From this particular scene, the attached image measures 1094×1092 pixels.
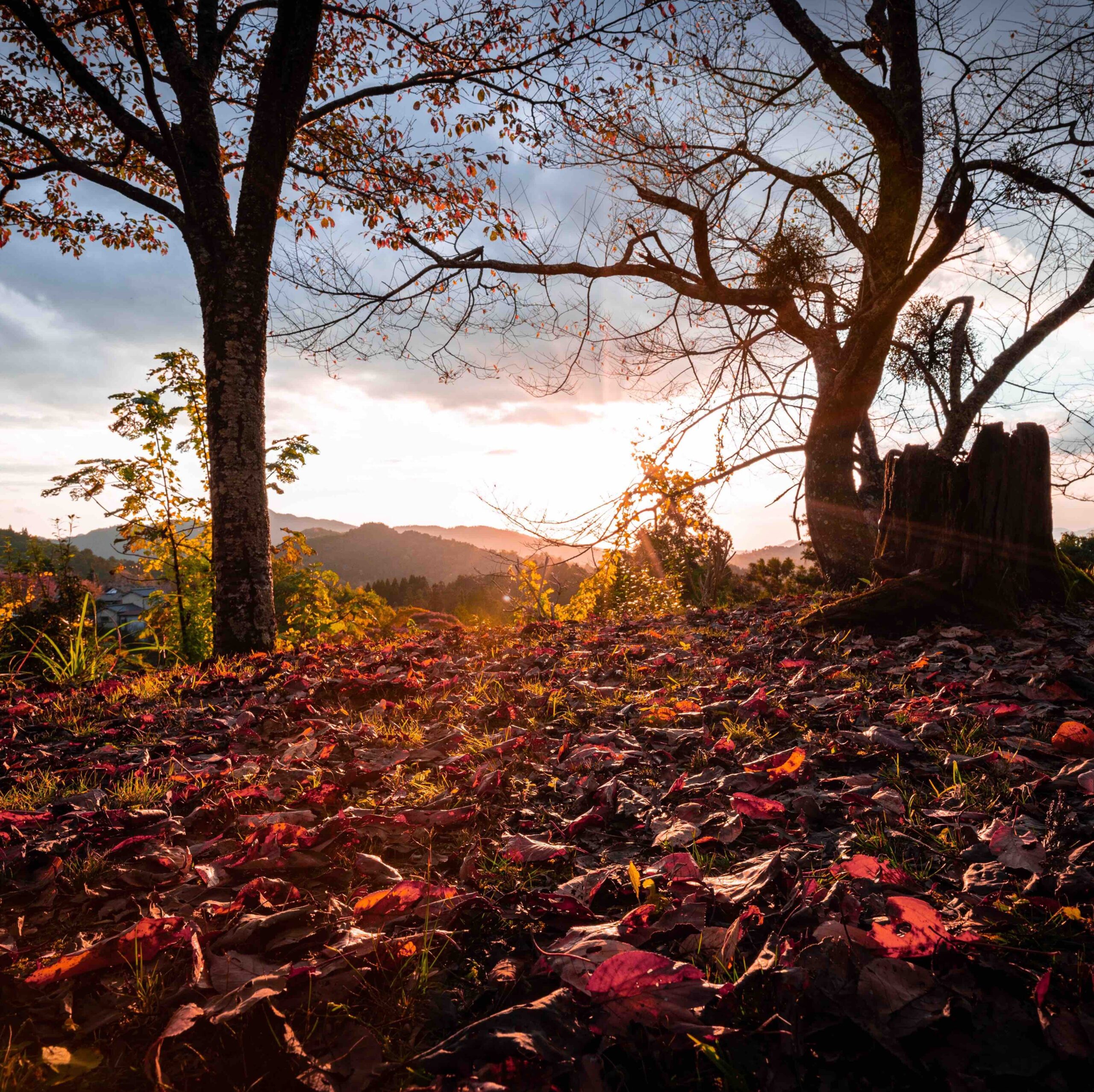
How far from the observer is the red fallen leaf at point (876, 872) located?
131 centimetres

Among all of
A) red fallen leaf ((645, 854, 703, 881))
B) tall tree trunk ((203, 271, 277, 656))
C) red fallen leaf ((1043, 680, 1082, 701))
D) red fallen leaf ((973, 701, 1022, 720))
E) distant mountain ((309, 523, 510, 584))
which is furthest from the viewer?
distant mountain ((309, 523, 510, 584))

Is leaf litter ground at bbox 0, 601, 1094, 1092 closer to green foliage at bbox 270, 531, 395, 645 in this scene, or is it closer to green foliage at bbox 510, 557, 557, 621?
green foliage at bbox 510, 557, 557, 621

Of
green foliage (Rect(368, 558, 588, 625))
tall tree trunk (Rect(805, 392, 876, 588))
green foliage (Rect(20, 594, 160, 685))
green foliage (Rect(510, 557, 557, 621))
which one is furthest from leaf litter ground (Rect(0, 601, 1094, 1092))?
tall tree trunk (Rect(805, 392, 876, 588))

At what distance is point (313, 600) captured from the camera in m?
10.0

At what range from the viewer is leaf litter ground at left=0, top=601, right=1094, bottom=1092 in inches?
37.0

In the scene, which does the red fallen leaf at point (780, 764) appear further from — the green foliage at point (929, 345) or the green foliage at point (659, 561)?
the green foliage at point (929, 345)

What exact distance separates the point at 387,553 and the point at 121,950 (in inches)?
5281

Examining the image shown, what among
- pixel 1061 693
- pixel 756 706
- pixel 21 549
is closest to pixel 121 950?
pixel 756 706

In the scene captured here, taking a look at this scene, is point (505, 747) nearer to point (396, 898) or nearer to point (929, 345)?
point (396, 898)

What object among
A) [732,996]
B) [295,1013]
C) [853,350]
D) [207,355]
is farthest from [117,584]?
[853,350]

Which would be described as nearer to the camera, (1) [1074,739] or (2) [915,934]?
(2) [915,934]

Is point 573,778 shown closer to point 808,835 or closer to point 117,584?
point 808,835

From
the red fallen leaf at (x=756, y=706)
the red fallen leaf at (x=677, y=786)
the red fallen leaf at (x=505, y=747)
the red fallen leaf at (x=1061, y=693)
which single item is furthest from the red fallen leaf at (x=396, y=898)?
the red fallen leaf at (x=1061, y=693)

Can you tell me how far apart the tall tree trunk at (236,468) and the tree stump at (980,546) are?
4530 mm
